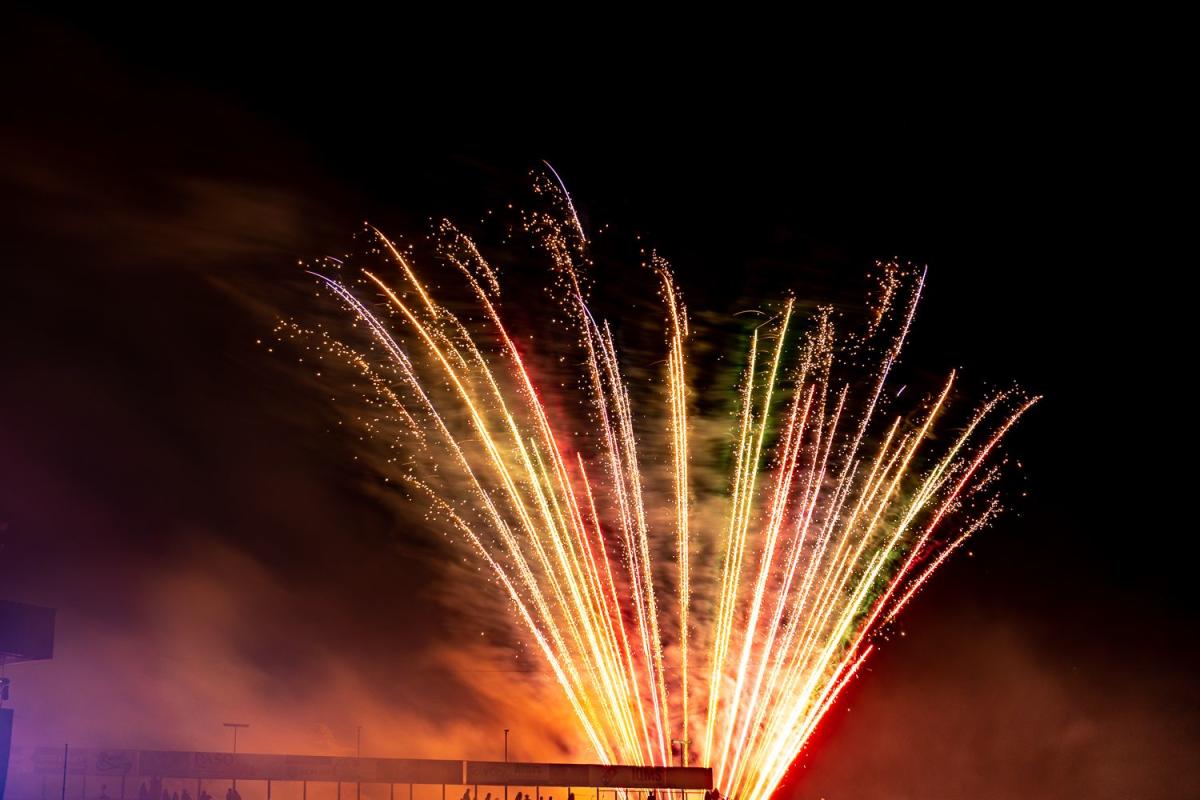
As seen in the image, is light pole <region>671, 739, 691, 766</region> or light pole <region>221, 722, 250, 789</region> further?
light pole <region>221, 722, 250, 789</region>

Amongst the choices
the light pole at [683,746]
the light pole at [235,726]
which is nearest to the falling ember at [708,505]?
the light pole at [683,746]

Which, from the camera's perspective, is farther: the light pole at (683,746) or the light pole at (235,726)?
the light pole at (235,726)

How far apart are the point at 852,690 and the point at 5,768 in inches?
510

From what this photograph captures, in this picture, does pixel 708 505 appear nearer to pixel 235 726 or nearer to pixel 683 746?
pixel 683 746

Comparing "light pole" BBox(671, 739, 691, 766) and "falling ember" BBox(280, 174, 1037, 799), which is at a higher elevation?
"falling ember" BBox(280, 174, 1037, 799)

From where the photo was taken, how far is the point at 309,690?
68.0 feet

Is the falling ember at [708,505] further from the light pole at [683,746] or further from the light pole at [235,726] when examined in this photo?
the light pole at [235,726]

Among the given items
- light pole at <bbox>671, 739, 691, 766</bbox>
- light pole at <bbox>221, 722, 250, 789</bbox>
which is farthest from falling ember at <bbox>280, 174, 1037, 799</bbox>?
light pole at <bbox>221, 722, 250, 789</bbox>

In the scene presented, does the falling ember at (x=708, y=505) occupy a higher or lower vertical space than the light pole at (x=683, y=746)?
higher

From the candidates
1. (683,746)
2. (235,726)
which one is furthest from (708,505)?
(235,726)

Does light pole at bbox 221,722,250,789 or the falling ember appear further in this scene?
light pole at bbox 221,722,250,789

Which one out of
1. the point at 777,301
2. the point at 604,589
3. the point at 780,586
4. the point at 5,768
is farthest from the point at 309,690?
the point at 777,301

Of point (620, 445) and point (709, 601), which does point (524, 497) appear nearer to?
point (620, 445)

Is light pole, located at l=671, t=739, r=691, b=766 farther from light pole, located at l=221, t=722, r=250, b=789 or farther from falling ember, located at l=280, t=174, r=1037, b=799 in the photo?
light pole, located at l=221, t=722, r=250, b=789
